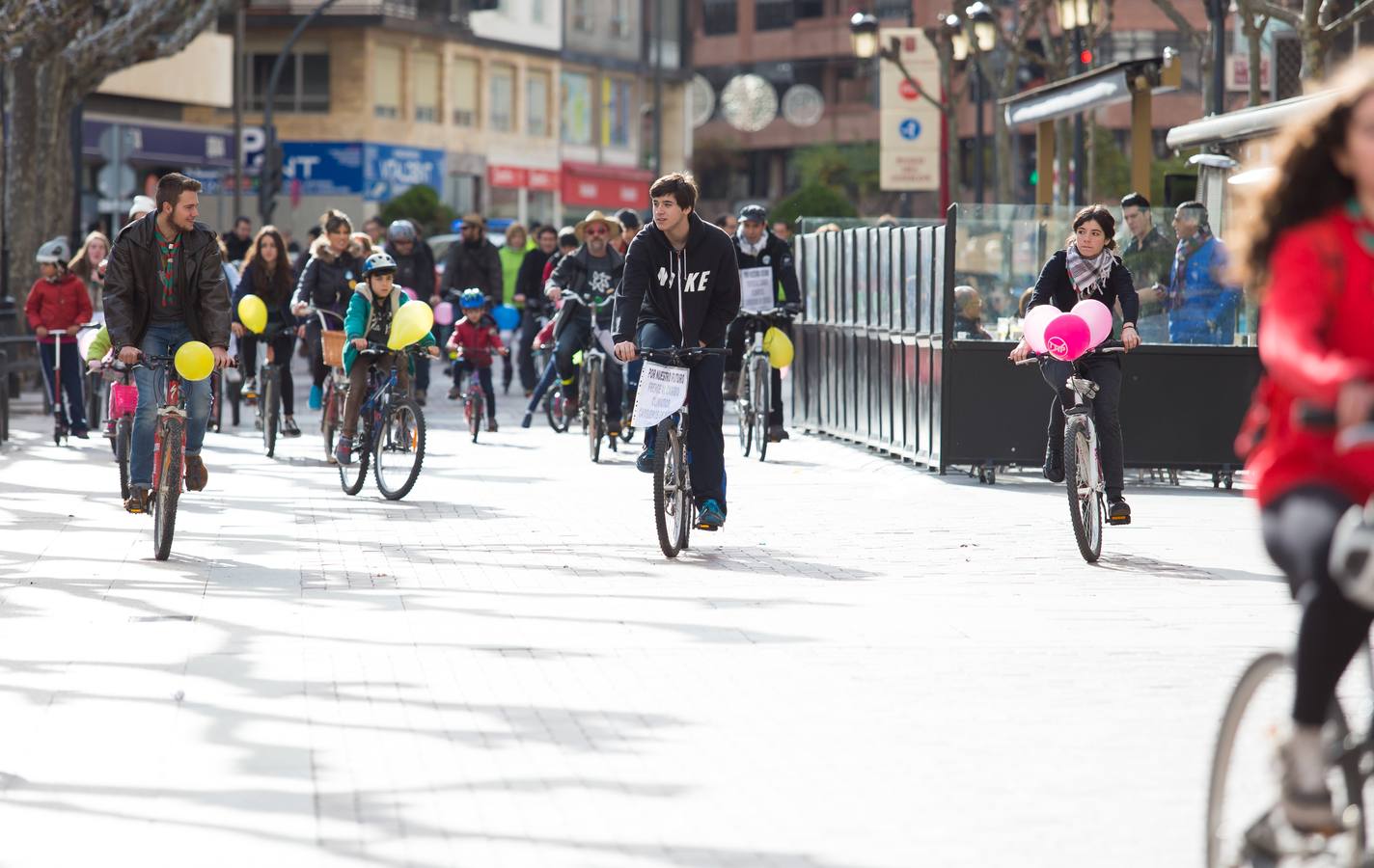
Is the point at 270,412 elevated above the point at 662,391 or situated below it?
below

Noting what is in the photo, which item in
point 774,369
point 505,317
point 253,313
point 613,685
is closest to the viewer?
point 613,685

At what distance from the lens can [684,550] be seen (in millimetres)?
12500

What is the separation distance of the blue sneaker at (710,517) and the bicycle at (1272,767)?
774 cm

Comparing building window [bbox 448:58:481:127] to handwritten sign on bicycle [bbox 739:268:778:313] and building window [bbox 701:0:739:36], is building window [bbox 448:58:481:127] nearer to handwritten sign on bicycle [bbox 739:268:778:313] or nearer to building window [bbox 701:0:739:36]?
building window [bbox 701:0:739:36]

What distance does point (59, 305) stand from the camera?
2111 cm

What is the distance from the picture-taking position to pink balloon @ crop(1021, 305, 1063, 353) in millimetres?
12289

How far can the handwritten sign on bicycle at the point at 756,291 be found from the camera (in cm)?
1975

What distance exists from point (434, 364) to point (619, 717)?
1196 inches

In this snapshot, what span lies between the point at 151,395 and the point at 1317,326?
910cm

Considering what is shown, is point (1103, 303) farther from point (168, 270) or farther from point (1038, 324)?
point (168, 270)

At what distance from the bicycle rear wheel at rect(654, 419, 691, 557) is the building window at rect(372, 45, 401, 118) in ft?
182

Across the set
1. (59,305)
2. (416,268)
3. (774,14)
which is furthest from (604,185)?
(59,305)

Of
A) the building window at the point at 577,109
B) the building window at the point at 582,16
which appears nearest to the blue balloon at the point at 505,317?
the building window at the point at 577,109

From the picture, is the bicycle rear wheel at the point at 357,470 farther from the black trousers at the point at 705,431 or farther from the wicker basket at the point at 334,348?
the black trousers at the point at 705,431
